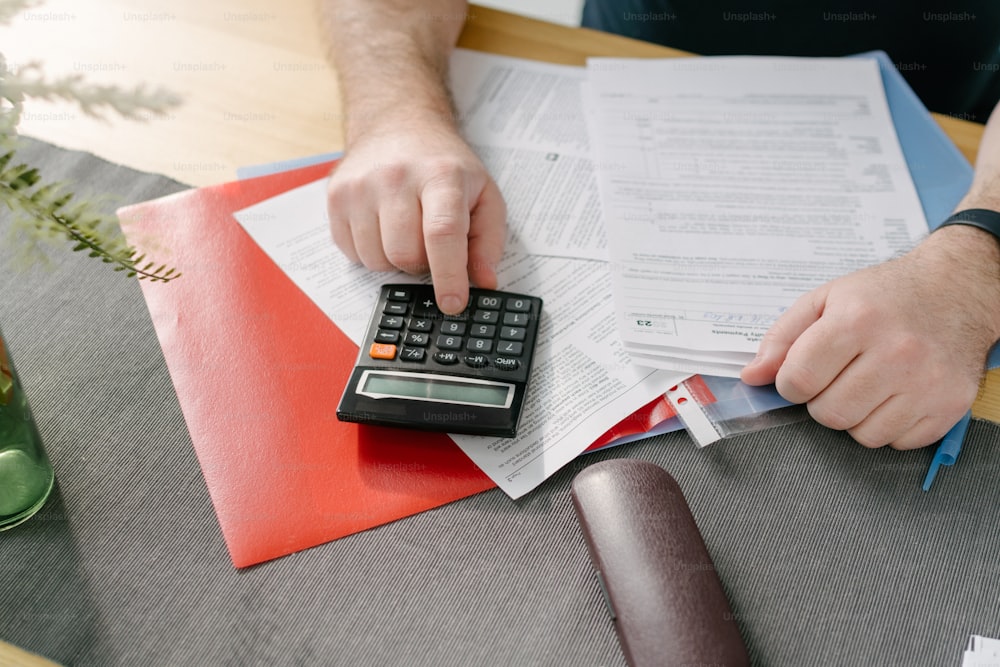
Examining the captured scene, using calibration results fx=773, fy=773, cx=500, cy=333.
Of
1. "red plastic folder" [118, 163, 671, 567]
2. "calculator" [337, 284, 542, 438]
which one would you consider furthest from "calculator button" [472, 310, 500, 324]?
"red plastic folder" [118, 163, 671, 567]

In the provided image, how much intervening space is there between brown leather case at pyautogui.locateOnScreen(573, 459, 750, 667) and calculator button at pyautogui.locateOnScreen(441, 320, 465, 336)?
16 centimetres

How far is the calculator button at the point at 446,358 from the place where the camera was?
580 millimetres

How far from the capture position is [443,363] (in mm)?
580

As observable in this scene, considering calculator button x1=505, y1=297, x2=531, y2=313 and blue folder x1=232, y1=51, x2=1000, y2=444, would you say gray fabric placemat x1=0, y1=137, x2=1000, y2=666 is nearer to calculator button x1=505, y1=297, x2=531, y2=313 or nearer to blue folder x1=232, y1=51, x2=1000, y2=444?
calculator button x1=505, y1=297, x2=531, y2=313

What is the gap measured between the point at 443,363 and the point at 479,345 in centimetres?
3

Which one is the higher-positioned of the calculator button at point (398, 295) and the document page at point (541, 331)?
the calculator button at point (398, 295)

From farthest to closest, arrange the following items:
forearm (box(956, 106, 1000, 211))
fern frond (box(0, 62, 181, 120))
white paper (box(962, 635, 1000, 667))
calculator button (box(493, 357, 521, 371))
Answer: forearm (box(956, 106, 1000, 211)) → calculator button (box(493, 357, 521, 371)) → white paper (box(962, 635, 1000, 667)) → fern frond (box(0, 62, 181, 120))

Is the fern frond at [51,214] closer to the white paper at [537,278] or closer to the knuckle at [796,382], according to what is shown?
the white paper at [537,278]

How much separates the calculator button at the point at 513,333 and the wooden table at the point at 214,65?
0.99ft

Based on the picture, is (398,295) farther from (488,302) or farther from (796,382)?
(796,382)

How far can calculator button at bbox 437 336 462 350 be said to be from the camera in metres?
0.59

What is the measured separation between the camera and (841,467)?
0.55 metres

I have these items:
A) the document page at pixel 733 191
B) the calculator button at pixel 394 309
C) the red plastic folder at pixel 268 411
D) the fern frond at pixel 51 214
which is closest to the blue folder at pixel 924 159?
the document page at pixel 733 191

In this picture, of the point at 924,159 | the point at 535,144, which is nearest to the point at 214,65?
the point at 535,144
